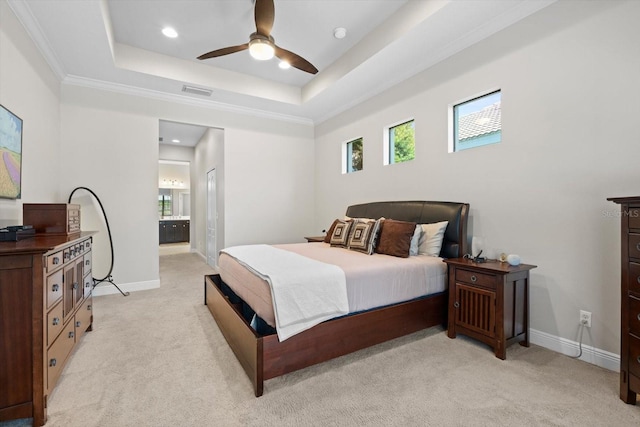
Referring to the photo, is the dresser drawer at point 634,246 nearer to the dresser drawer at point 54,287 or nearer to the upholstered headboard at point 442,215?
the upholstered headboard at point 442,215

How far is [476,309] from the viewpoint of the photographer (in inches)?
95.6

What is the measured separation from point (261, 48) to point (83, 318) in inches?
117

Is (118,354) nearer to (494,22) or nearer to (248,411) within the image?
(248,411)

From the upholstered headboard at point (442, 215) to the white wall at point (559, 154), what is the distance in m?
0.20

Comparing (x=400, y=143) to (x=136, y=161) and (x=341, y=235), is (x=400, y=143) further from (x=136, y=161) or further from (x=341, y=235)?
(x=136, y=161)

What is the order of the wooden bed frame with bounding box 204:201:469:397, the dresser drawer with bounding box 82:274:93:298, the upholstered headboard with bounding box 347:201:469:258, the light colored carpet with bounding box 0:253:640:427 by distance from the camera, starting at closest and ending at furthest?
1. the light colored carpet with bounding box 0:253:640:427
2. the wooden bed frame with bounding box 204:201:469:397
3. the dresser drawer with bounding box 82:274:93:298
4. the upholstered headboard with bounding box 347:201:469:258

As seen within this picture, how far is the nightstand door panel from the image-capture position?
231 centimetres

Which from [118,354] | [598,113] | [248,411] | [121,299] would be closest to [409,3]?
[598,113]

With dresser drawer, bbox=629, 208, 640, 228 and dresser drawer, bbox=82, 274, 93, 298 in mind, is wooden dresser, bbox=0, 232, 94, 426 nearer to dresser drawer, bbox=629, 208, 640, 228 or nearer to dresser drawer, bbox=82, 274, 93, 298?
dresser drawer, bbox=82, 274, 93, 298

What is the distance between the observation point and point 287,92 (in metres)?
5.04

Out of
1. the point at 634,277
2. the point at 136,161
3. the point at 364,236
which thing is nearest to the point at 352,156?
the point at 364,236

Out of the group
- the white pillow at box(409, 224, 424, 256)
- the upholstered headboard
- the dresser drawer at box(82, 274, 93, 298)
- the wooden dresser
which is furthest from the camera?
the white pillow at box(409, 224, 424, 256)

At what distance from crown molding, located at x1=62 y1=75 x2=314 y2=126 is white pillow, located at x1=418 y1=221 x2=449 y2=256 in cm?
379

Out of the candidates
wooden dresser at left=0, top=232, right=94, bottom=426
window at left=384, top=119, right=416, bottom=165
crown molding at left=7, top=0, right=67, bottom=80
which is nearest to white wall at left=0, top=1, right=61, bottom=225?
crown molding at left=7, top=0, right=67, bottom=80
